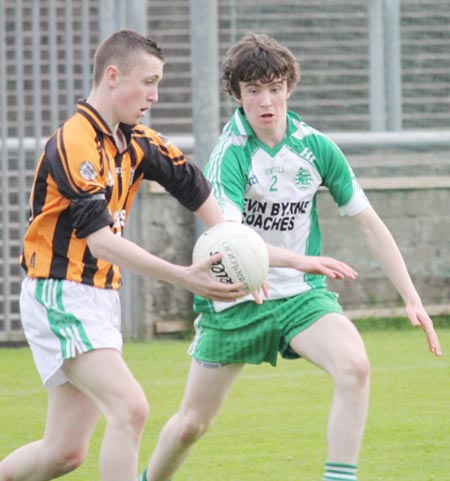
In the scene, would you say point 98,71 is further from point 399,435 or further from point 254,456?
point 399,435

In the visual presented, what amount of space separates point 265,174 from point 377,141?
6220 millimetres

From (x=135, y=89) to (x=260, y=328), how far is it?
1175 millimetres

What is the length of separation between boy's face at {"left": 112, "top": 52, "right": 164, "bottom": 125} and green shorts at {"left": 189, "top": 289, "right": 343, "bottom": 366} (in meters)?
1.03

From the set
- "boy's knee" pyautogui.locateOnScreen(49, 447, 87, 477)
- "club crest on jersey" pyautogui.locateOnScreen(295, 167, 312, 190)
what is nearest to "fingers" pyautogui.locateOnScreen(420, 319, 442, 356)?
"club crest on jersey" pyautogui.locateOnScreen(295, 167, 312, 190)

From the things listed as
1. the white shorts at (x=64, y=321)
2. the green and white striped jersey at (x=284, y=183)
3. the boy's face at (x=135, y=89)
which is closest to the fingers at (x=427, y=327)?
the green and white striped jersey at (x=284, y=183)

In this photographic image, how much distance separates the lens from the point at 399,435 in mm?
7051

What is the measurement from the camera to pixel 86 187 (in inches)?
183

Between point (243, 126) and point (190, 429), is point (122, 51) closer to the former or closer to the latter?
point (243, 126)

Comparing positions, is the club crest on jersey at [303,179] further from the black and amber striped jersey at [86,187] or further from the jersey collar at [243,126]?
the black and amber striped jersey at [86,187]

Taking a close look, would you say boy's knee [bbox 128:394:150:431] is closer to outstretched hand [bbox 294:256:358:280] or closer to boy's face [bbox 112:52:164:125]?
outstretched hand [bbox 294:256:358:280]

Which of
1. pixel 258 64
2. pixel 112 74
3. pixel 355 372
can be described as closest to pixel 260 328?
pixel 355 372

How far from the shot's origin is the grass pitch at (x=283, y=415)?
250 inches

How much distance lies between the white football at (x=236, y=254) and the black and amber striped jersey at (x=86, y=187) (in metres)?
0.32

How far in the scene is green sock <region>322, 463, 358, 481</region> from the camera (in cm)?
492
